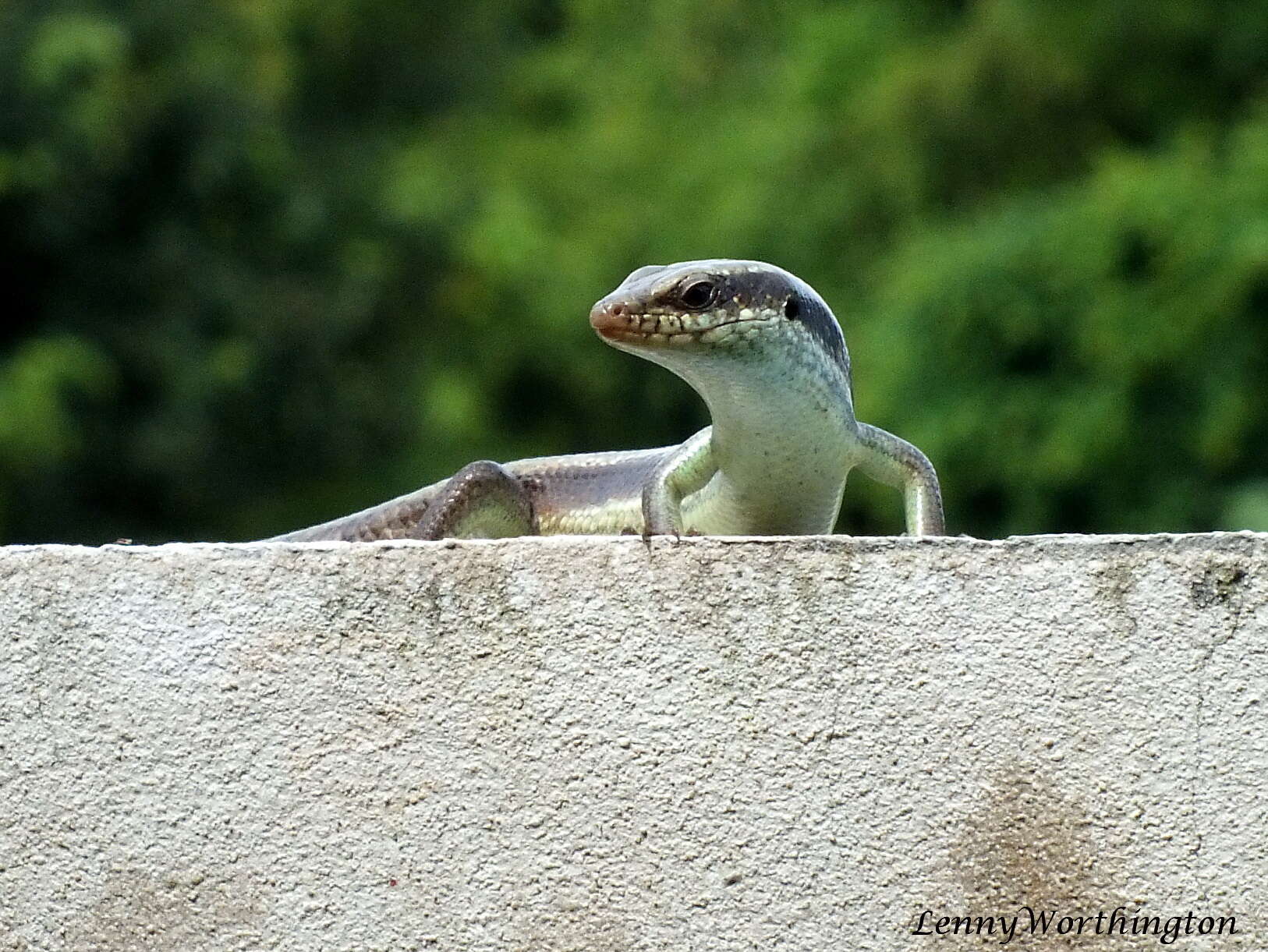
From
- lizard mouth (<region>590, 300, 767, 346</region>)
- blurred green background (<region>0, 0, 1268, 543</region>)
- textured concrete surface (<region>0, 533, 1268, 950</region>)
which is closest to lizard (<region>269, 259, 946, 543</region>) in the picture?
lizard mouth (<region>590, 300, 767, 346</region>)

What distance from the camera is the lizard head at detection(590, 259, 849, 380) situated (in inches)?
151

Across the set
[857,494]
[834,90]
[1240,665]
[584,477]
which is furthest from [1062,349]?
[1240,665]

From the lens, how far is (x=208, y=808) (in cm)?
325

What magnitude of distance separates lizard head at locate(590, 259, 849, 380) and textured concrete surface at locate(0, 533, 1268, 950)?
28.0 inches

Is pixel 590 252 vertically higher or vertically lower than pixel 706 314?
lower

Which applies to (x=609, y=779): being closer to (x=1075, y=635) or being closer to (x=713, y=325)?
(x=1075, y=635)

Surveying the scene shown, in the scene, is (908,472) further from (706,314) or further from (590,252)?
(590,252)

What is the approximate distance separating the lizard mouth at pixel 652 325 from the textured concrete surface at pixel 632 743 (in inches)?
26.1

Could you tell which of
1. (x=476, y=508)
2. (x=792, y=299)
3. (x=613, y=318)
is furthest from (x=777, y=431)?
(x=476, y=508)

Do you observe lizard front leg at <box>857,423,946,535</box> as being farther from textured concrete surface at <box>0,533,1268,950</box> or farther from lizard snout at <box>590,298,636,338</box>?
textured concrete surface at <box>0,533,1268,950</box>

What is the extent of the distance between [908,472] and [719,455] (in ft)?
1.66

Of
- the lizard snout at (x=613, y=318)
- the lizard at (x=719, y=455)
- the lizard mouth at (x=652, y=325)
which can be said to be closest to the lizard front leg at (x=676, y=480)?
the lizard at (x=719, y=455)

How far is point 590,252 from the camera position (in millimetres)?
31562

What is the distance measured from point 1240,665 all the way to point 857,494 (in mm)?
14260
